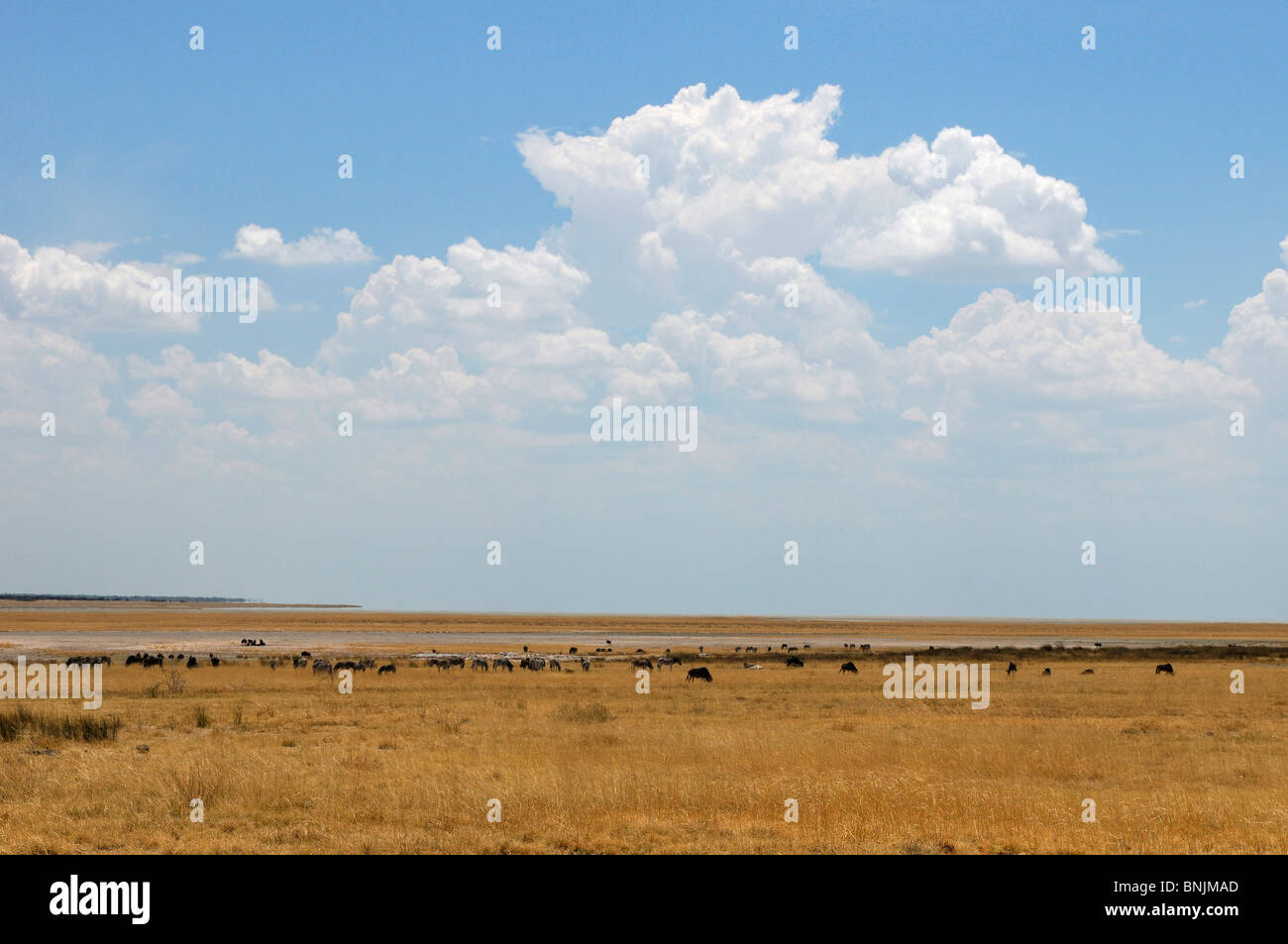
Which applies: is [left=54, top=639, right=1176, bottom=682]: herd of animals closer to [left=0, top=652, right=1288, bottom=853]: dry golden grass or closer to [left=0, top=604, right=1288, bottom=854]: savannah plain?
[left=0, top=604, right=1288, bottom=854]: savannah plain

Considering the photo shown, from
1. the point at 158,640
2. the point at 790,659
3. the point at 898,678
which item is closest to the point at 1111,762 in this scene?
the point at 898,678

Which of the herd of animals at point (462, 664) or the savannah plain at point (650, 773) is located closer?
the savannah plain at point (650, 773)

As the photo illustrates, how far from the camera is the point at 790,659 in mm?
58250

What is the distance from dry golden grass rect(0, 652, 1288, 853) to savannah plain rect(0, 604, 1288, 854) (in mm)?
64

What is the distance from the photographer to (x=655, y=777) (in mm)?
17844

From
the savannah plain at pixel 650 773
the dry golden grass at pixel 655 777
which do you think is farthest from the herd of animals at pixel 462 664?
the dry golden grass at pixel 655 777

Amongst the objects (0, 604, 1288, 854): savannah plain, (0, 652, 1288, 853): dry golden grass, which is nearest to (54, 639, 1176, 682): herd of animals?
(0, 604, 1288, 854): savannah plain

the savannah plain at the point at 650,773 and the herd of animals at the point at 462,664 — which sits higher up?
the savannah plain at the point at 650,773

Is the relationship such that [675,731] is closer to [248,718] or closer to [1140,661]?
[248,718]

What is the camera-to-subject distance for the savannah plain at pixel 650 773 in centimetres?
1337

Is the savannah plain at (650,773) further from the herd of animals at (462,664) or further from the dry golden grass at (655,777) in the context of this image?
the herd of animals at (462,664)

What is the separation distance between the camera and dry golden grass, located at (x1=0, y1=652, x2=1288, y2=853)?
1335 centimetres

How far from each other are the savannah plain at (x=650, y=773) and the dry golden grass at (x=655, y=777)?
0.06 metres

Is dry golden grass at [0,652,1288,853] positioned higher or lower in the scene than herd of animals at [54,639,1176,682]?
higher
